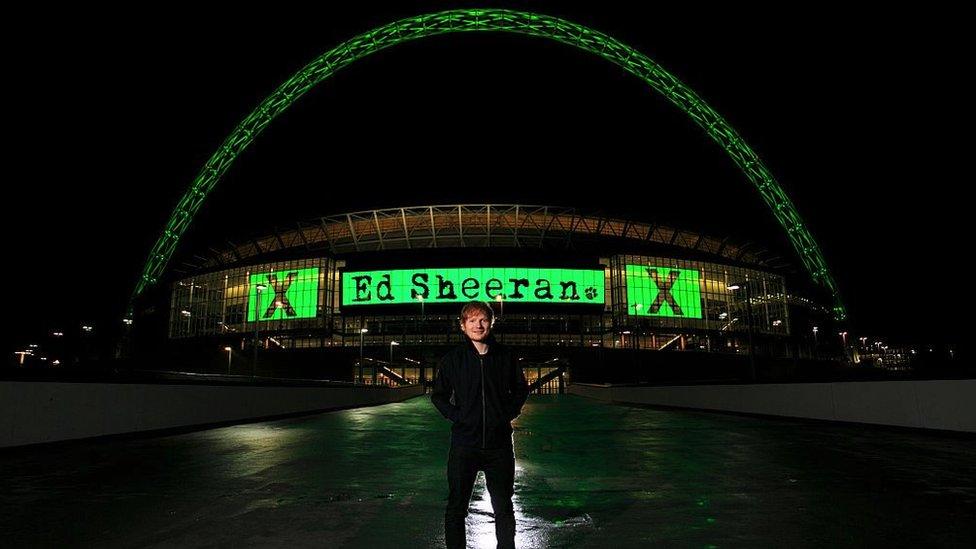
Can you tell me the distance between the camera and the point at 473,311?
4.43 meters

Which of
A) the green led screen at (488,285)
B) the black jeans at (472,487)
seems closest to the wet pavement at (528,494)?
the black jeans at (472,487)

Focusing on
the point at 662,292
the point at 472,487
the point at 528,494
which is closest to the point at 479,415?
the point at 472,487

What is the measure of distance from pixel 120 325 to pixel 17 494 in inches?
3861

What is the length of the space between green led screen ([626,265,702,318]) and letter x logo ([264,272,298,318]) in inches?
1562

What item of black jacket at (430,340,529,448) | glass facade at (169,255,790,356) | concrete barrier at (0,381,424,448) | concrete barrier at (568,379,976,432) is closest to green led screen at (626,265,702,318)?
glass facade at (169,255,790,356)

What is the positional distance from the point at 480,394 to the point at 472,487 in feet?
1.98

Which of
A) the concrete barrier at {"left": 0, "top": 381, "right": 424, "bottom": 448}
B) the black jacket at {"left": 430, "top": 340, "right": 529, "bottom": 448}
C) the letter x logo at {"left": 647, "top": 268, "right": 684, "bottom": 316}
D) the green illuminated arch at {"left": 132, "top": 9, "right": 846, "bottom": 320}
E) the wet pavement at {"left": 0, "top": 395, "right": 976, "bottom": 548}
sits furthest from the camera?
the letter x logo at {"left": 647, "top": 268, "right": 684, "bottom": 316}

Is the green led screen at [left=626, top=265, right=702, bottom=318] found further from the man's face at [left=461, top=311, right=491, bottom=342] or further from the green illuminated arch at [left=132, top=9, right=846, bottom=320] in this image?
the man's face at [left=461, top=311, right=491, bottom=342]

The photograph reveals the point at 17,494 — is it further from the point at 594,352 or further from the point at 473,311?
the point at 594,352

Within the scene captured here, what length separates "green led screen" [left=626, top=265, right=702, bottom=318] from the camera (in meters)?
74.0

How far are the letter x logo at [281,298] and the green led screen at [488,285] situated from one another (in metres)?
9.76

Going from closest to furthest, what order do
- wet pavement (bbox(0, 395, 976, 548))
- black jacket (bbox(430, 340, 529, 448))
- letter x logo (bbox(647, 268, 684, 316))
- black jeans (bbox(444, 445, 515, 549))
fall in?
black jeans (bbox(444, 445, 515, 549)) → black jacket (bbox(430, 340, 529, 448)) → wet pavement (bbox(0, 395, 976, 548)) → letter x logo (bbox(647, 268, 684, 316))

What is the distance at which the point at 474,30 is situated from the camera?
6988 centimetres

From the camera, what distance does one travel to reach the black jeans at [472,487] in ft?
13.2
